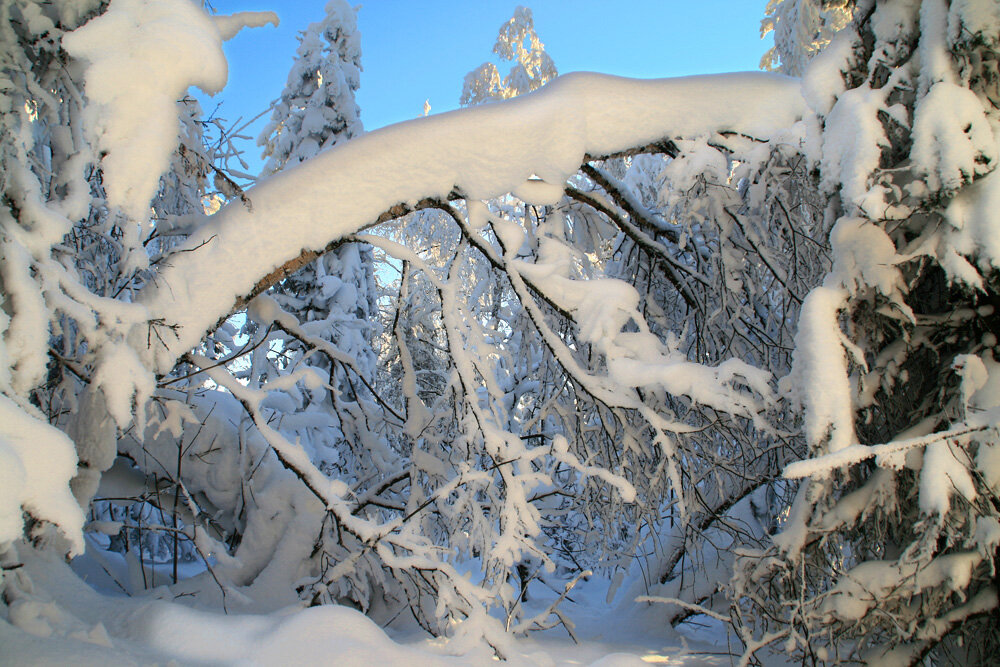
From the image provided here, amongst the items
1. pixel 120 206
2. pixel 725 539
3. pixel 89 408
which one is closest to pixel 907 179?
pixel 120 206

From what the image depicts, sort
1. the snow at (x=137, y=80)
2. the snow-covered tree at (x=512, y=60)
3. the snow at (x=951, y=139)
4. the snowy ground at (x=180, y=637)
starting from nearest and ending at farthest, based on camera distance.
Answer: the snowy ground at (x=180, y=637)
the snow at (x=137, y=80)
the snow at (x=951, y=139)
the snow-covered tree at (x=512, y=60)

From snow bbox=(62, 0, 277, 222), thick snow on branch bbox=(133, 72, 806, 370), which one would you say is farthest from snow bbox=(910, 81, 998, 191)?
snow bbox=(62, 0, 277, 222)

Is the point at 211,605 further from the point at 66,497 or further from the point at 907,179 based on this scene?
the point at 907,179

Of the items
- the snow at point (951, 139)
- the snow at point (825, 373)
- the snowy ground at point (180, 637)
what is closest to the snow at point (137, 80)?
the snowy ground at point (180, 637)

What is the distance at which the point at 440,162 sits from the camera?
304cm

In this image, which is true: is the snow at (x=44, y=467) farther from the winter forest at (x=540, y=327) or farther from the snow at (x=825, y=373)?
the snow at (x=825, y=373)

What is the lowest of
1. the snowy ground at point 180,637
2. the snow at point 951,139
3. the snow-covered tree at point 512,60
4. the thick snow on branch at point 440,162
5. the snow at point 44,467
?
the snowy ground at point 180,637

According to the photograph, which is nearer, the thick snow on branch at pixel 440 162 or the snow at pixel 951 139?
the snow at pixel 951 139

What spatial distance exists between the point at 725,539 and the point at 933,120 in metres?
5.54

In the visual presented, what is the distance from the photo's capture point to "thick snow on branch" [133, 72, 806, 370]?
9.17ft

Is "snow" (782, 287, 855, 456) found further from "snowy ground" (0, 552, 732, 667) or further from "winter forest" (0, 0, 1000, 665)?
"snowy ground" (0, 552, 732, 667)

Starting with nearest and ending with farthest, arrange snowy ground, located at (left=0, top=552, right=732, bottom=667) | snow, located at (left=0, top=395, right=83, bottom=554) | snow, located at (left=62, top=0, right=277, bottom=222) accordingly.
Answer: snow, located at (left=0, top=395, right=83, bottom=554) < snowy ground, located at (left=0, top=552, right=732, bottom=667) < snow, located at (left=62, top=0, right=277, bottom=222)

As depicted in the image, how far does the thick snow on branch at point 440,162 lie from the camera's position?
2795 mm

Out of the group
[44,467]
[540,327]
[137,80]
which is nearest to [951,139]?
[540,327]
